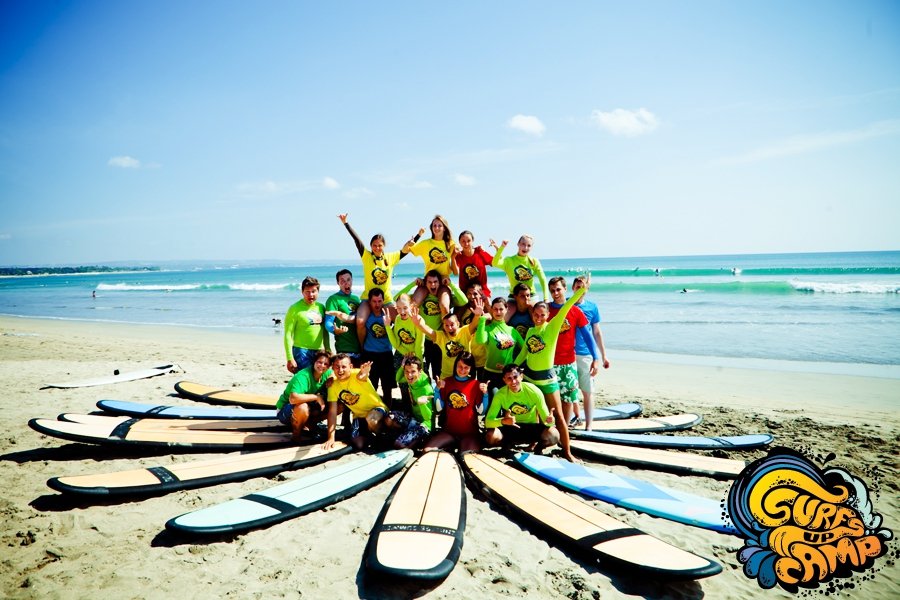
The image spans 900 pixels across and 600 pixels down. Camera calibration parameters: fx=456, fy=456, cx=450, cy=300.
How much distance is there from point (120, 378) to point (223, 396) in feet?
9.77

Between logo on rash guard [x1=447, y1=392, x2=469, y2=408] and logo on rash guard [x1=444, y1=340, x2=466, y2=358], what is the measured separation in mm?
515

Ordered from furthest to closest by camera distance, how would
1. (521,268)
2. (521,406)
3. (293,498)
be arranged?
(521,268)
(521,406)
(293,498)

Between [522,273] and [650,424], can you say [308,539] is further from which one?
[650,424]

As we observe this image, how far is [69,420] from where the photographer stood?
596cm

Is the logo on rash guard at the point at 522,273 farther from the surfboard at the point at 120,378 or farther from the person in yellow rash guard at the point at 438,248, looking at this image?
the surfboard at the point at 120,378

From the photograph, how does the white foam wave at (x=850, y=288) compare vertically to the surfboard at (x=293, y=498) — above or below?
above

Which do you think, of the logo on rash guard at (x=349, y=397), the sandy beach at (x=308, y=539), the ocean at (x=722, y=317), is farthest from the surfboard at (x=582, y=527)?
the ocean at (x=722, y=317)

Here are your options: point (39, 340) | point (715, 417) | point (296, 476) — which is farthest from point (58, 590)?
point (39, 340)

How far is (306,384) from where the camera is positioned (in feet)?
19.2

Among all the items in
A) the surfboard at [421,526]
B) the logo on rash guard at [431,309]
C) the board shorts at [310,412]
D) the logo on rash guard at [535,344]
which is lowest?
the surfboard at [421,526]

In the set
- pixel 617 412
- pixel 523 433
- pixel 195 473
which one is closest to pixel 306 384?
pixel 195 473

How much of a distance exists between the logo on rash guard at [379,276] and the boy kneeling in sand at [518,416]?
2.38 m

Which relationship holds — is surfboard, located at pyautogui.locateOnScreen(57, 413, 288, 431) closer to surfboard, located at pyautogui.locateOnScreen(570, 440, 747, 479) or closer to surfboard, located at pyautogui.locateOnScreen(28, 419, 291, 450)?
surfboard, located at pyautogui.locateOnScreen(28, 419, 291, 450)

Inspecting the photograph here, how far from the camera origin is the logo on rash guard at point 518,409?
5.46 m
